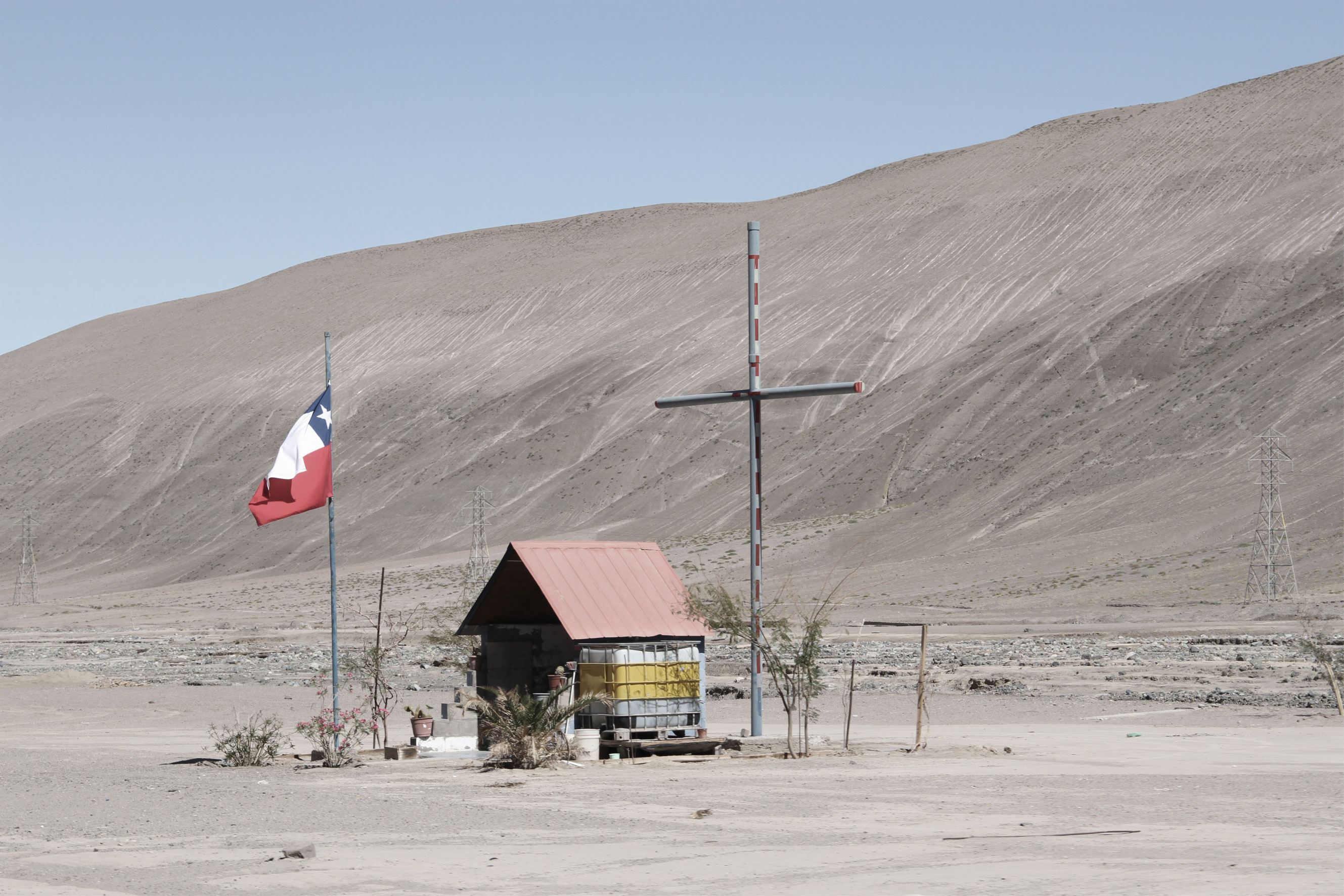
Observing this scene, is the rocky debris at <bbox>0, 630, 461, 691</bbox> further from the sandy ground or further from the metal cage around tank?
the sandy ground

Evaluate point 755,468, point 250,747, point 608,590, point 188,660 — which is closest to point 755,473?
point 755,468

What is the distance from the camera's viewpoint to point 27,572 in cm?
10125

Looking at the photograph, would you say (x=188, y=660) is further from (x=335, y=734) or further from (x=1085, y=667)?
(x=335, y=734)

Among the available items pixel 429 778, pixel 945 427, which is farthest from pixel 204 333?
pixel 429 778

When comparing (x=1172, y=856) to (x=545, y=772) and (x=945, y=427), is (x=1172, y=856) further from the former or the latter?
(x=945, y=427)

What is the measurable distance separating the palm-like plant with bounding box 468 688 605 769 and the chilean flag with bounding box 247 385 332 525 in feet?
10.3

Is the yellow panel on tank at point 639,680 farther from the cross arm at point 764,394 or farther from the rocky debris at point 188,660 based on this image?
the rocky debris at point 188,660

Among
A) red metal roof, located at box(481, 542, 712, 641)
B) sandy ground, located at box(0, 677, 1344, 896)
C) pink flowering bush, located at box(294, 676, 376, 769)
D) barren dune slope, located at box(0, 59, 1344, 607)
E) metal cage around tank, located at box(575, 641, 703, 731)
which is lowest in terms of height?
sandy ground, located at box(0, 677, 1344, 896)

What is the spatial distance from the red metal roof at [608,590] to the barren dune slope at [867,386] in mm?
39373

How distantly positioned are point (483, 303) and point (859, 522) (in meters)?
52.9

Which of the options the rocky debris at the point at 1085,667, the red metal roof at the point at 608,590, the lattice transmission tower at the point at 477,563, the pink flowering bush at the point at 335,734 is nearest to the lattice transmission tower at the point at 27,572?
the lattice transmission tower at the point at 477,563

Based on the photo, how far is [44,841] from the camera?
1262 cm

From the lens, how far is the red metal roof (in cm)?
1925

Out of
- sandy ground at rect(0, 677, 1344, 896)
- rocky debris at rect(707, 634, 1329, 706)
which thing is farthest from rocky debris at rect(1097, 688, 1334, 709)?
sandy ground at rect(0, 677, 1344, 896)
